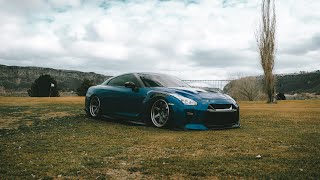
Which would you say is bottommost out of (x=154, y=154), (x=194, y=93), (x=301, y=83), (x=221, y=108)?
(x=154, y=154)

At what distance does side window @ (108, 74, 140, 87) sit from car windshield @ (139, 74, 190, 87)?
0.66 ft

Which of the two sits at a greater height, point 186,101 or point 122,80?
point 122,80

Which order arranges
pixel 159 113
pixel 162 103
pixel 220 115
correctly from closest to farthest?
pixel 220 115, pixel 162 103, pixel 159 113

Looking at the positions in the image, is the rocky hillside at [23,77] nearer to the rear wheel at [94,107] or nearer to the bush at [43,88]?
the bush at [43,88]

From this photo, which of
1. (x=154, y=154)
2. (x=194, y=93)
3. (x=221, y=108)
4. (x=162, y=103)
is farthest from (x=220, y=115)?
(x=154, y=154)

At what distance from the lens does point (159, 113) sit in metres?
7.81

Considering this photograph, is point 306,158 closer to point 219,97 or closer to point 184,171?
point 184,171

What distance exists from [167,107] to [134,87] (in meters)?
1.27

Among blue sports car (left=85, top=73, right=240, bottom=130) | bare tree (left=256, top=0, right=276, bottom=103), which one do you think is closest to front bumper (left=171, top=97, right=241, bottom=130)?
blue sports car (left=85, top=73, right=240, bottom=130)

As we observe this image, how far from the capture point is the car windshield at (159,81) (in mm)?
8319

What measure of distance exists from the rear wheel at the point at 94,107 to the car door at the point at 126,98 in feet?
2.06

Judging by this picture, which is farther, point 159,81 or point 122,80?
point 122,80

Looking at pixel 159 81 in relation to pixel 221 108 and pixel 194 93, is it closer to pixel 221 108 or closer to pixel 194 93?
pixel 194 93

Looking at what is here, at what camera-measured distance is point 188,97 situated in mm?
7332
